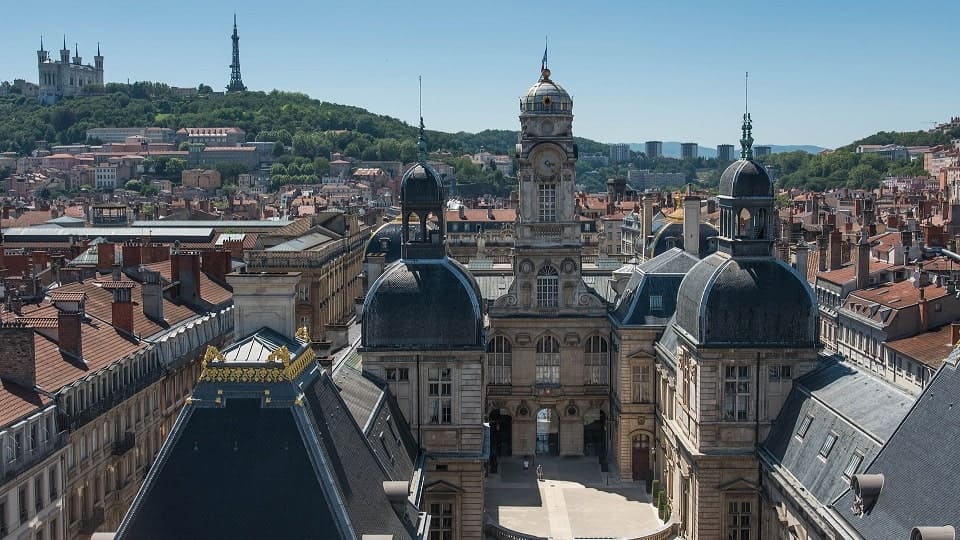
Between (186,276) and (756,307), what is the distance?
1376 inches

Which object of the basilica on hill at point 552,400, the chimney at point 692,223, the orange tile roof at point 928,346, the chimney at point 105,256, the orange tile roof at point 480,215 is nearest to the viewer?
the basilica on hill at point 552,400

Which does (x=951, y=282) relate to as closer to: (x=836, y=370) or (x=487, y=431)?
(x=836, y=370)

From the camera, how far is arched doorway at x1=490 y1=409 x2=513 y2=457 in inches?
2896

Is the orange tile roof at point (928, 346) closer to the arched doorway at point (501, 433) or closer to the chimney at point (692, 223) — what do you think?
the chimney at point (692, 223)

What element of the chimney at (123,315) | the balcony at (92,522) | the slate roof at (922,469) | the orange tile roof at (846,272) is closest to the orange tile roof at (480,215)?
the orange tile roof at (846,272)

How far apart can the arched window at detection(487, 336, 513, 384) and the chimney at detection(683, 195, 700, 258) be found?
13535 mm

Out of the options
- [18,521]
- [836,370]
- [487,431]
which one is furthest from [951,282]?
[18,521]

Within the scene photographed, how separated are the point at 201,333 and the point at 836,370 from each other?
113 ft

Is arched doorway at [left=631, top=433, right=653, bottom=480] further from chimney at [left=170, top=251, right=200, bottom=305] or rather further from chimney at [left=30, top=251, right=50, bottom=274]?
chimney at [left=30, top=251, right=50, bottom=274]

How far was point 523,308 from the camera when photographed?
237ft

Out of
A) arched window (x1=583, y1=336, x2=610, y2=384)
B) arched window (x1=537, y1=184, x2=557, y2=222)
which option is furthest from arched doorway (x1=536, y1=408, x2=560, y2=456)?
arched window (x1=537, y1=184, x2=557, y2=222)

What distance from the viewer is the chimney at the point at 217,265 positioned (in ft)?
258

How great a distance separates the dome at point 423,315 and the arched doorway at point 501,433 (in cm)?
2248

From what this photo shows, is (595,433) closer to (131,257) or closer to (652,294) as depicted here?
(652,294)
